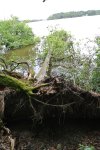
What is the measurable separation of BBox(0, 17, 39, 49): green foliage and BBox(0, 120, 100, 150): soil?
34464 millimetres

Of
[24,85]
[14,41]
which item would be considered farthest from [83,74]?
[14,41]

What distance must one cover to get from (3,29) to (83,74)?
31.6 meters

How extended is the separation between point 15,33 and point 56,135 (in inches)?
1561

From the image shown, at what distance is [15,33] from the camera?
47.9 m

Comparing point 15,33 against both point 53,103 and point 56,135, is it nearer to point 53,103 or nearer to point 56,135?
point 56,135

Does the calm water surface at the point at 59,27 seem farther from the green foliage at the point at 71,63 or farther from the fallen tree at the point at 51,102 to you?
the fallen tree at the point at 51,102

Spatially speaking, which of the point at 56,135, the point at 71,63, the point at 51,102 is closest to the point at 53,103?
the point at 51,102

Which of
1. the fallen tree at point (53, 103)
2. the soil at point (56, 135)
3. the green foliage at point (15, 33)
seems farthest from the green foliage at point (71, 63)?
the green foliage at point (15, 33)

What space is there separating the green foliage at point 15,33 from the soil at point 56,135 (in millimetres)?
34464

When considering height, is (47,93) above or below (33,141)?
above

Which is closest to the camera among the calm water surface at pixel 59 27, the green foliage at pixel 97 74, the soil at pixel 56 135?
the soil at pixel 56 135

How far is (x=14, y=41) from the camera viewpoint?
150 ft

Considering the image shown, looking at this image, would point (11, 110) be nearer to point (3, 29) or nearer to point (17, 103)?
point (17, 103)

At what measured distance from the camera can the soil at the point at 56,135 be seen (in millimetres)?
8925
